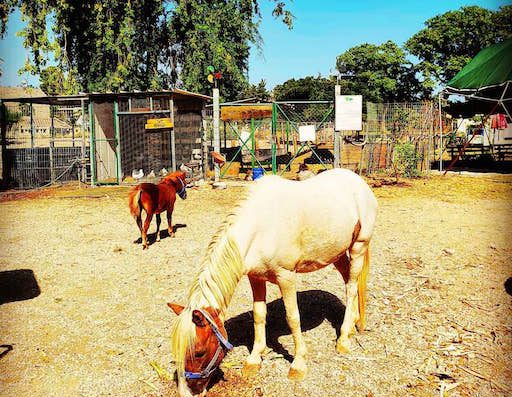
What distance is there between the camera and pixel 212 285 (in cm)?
328

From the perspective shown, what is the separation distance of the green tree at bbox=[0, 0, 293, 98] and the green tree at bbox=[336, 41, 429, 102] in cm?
3811

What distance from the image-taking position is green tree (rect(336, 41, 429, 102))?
205 feet

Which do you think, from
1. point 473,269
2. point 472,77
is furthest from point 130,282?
point 472,77

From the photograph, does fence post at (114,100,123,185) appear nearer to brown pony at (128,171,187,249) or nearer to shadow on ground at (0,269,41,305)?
brown pony at (128,171,187,249)

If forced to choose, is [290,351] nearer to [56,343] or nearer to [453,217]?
[56,343]

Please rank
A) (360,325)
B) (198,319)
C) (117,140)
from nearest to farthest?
1. (198,319)
2. (360,325)
3. (117,140)

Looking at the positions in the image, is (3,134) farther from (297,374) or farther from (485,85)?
(485,85)

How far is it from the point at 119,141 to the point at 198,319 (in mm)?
15460

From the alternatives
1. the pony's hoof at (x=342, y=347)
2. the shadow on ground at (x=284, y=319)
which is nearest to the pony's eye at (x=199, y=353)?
the shadow on ground at (x=284, y=319)

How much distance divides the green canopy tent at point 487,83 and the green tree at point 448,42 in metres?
35.1

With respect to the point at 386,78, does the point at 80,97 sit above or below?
below

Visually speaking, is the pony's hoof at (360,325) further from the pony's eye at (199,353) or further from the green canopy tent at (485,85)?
the green canopy tent at (485,85)

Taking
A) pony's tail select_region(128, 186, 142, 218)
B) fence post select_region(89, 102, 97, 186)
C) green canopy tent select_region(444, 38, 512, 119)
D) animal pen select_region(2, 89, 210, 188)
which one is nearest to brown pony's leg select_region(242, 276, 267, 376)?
pony's tail select_region(128, 186, 142, 218)

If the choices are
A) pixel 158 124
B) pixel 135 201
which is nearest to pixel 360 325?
pixel 135 201
